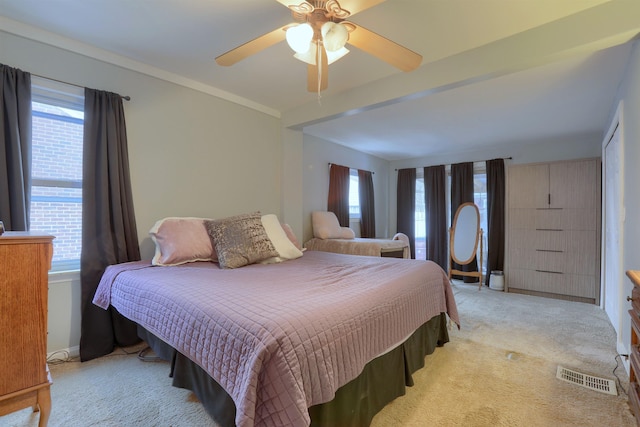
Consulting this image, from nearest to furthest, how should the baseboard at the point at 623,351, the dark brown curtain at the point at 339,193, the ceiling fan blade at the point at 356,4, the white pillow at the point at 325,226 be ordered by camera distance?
the ceiling fan blade at the point at 356,4
the baseboard at the point at 623,351
the white pillow at the point at 325,226
the dark brown curtain at the point at 339,193

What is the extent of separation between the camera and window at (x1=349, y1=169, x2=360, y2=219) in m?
5.13

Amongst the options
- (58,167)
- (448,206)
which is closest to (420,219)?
(448,206)

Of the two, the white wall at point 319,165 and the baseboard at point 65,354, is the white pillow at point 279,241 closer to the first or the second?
the white wall at point 319,165

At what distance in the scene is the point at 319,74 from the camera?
1.75 metres

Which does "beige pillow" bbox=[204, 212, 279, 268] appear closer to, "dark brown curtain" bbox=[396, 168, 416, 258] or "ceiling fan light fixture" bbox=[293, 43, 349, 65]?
"ceiling fan light fixture" bbox=[293, 43, 349, 65]

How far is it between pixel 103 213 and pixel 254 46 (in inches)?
67.4

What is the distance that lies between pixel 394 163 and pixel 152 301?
5.44 m

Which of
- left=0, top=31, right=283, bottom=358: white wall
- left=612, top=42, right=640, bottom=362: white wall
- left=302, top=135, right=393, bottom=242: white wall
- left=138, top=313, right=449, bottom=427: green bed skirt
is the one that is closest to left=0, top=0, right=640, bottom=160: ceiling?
left=0, top=31, right=283, bottom=358: white wall

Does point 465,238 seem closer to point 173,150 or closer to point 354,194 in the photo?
point 354,194

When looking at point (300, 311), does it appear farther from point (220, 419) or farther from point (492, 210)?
point (492, 210)

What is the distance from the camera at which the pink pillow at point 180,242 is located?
7.24 ft

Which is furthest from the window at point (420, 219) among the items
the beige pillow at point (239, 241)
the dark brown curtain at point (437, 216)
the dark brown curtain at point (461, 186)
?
the beige pillow at point (239, 241)

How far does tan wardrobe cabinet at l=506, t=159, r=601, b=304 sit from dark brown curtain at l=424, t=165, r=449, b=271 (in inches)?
42.3

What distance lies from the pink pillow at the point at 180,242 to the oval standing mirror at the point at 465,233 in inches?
159
